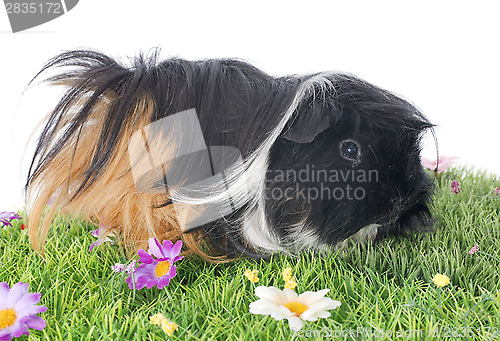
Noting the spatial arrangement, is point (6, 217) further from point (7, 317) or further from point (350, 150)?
Answer: point (350, 150)

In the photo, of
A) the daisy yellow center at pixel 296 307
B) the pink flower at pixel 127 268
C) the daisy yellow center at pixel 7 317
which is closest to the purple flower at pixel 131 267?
the pink flower at pixel 127 268

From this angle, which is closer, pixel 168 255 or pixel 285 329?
pixel 285 329

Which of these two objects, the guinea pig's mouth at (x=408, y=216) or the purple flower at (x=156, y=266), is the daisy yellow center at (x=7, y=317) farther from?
the guinea pig's mouth at (x=408, y=216)

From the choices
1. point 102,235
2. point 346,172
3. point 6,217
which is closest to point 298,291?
point 346,172

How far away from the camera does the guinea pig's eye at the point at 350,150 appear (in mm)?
984

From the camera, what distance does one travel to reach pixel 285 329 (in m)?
0.76

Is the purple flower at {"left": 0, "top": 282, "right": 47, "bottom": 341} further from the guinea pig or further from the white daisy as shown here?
the white daisy

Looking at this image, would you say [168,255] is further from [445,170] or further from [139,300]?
[445,170]

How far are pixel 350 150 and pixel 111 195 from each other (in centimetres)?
55

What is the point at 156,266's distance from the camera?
0.96m

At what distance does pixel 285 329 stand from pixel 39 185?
2.27 ft

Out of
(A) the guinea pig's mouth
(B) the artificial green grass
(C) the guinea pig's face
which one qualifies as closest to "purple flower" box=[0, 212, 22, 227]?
(B) the artificial green grass

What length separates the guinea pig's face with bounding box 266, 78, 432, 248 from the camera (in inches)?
38.5

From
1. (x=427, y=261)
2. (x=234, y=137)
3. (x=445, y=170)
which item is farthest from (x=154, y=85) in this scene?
(x=445, y=170)
